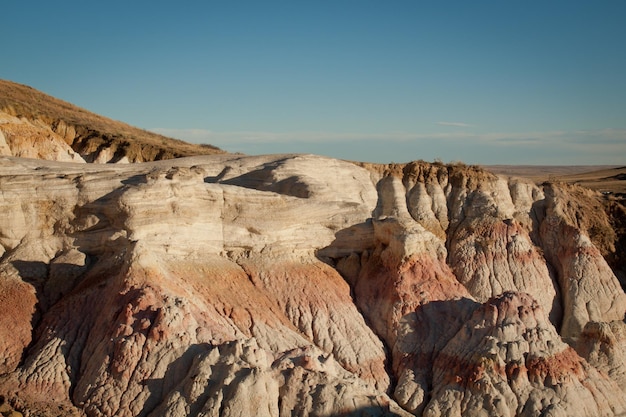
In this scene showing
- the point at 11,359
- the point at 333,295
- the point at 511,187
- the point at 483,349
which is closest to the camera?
the point at 11,359

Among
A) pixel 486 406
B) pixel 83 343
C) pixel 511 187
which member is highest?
pixel 511 187

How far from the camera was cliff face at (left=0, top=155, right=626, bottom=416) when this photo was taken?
1895 cm

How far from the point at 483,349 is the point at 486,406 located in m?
1.76

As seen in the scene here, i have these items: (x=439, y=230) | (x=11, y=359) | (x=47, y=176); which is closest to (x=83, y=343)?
(x=11, y=359)

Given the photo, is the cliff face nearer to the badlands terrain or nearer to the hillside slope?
the badlands terrain

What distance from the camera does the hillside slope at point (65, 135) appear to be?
127 feet

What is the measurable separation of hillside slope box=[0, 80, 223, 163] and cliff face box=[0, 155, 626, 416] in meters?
12.1

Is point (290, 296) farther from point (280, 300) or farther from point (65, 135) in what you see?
point (65, 135)

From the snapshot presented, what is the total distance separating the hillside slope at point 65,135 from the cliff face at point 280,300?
12.1m

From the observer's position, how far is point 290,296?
971 inches

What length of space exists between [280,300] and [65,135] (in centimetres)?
2755

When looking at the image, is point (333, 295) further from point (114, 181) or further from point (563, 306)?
point (563, 306)

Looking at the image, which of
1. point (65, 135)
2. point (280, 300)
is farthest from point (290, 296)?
point (65, 135)

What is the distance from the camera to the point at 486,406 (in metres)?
20.7
